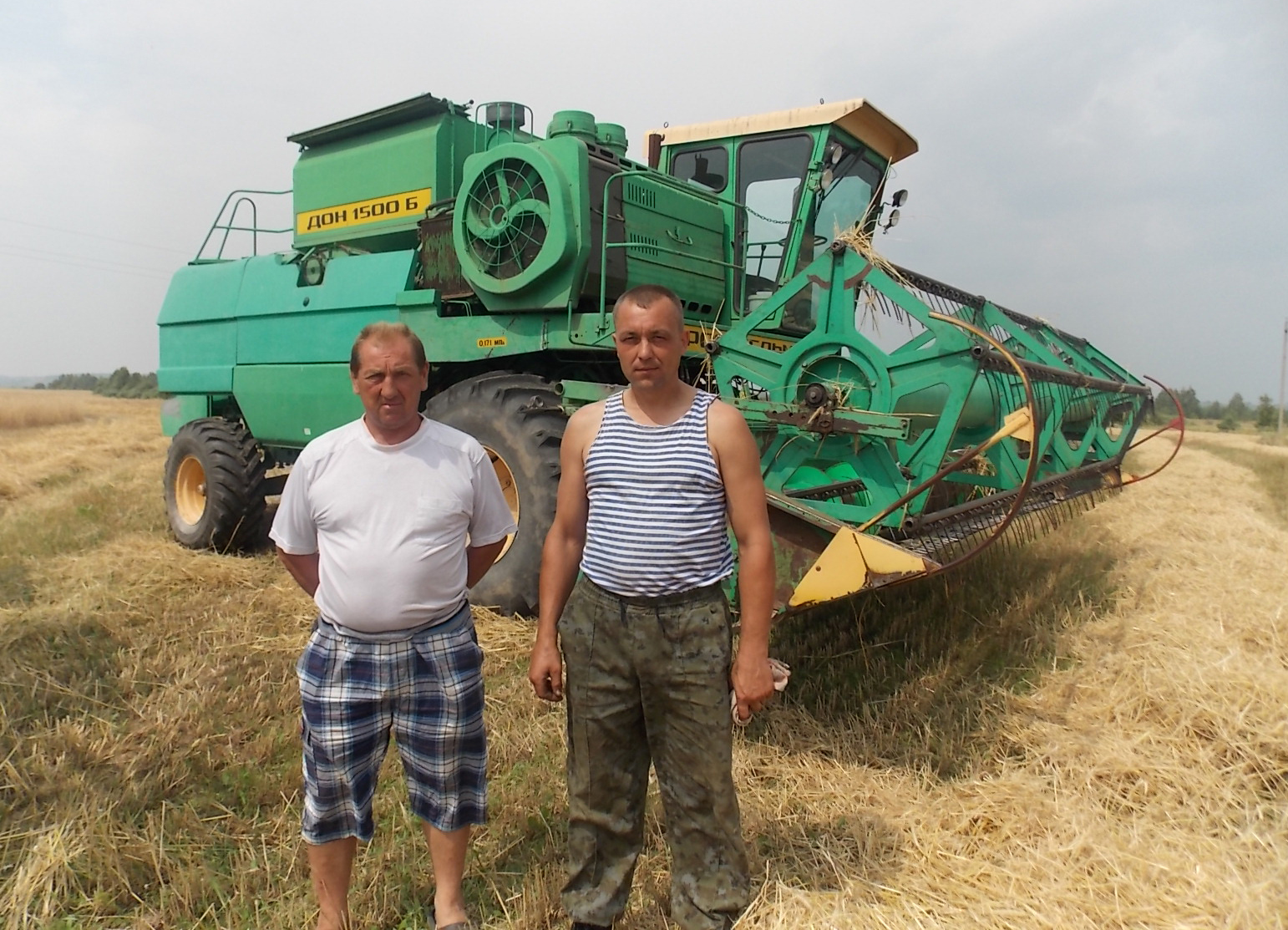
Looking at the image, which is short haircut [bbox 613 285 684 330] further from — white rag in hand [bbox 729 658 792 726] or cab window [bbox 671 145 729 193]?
cab window [bbox 671 145 729 193]

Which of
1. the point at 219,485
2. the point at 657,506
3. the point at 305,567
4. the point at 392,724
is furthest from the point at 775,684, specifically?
the point at 219,485

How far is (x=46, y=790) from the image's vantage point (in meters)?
2.64

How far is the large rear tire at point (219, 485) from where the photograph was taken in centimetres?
594

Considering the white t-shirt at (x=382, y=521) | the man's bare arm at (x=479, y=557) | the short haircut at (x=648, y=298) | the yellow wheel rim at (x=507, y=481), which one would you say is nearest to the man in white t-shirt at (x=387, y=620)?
the white t-shirt at (x=382, y=521)

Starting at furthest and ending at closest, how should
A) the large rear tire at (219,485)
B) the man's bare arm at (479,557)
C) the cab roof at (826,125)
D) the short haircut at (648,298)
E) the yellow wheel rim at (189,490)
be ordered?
1. the yellow wheel rim at (189,490)
2. the large rear tire at (219,485)
3. the cab roof at (826,125)
4. the man's bare arm at (479,557)
5. the short haircut at (648,298)

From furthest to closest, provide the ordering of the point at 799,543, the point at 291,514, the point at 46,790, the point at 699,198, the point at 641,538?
the point at 699,198
the point at 799,543
the point at 46,790
the point at 291,514
the point at 641,538

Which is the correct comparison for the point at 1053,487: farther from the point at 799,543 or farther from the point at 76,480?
the point at 76,480

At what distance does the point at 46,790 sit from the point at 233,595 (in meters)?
2.21

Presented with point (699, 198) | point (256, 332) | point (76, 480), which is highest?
Answer: point (699, 198)

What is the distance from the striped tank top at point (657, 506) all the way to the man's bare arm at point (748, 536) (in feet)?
0.10

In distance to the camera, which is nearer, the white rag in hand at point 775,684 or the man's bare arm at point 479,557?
the white rag in hand at point 775,684

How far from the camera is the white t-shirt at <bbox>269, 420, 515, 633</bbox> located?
197 cm

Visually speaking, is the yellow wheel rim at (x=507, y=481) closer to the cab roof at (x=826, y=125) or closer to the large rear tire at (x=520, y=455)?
the large rear tire at (x=520, y=455)

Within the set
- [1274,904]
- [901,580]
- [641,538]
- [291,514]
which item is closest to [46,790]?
[291,514]
